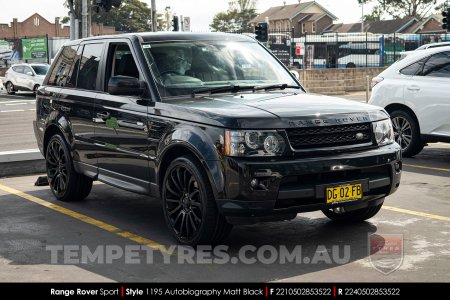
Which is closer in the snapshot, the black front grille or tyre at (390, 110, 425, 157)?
the black front grille

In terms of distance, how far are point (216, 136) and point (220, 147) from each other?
0.10 m

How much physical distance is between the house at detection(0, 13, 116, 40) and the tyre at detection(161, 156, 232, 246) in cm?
9447

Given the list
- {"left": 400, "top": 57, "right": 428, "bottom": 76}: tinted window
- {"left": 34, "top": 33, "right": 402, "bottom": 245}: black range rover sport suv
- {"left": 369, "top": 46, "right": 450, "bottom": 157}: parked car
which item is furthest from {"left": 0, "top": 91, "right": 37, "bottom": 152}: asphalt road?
{"left": 34, "top": 33, "right": 402, "bottom": 245}: black range rover sport suv

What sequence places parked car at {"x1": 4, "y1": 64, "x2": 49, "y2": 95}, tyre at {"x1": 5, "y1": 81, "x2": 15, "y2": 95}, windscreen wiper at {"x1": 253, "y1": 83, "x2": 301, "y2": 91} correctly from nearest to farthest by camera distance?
windscreen wiper at {"x1": 253, "y1": 83, "x2": 301, "y2": 91}, parked car at {"x1": 4, "y1": 64, "x2": 49, "y2": 95}, tyre at {"x1": 5, "y1": 81, "x2": 15, "y2": 95}

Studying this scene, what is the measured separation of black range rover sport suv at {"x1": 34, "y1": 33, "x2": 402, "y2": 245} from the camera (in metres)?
6.12

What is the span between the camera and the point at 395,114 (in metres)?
12.0

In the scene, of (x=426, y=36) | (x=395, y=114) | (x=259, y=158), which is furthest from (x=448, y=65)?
(x=426, y=36)

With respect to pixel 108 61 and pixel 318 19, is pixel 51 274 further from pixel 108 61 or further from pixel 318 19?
pixel 318 19

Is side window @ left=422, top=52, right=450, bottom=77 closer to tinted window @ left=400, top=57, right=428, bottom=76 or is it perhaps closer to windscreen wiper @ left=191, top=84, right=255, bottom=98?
tinted window @ left=400, top=57, right=428, bottom=76

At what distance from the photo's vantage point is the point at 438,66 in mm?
11562

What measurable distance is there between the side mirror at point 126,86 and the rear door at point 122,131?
114 mm

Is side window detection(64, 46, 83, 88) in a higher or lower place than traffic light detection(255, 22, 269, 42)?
lower

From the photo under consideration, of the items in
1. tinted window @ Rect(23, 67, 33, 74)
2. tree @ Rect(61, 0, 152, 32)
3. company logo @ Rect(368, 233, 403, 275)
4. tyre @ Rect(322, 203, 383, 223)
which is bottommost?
company logo @ Rect(368, 233, 403, 275)

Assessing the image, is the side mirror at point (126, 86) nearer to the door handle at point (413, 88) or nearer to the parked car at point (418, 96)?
the parked car at point (418, 96)
